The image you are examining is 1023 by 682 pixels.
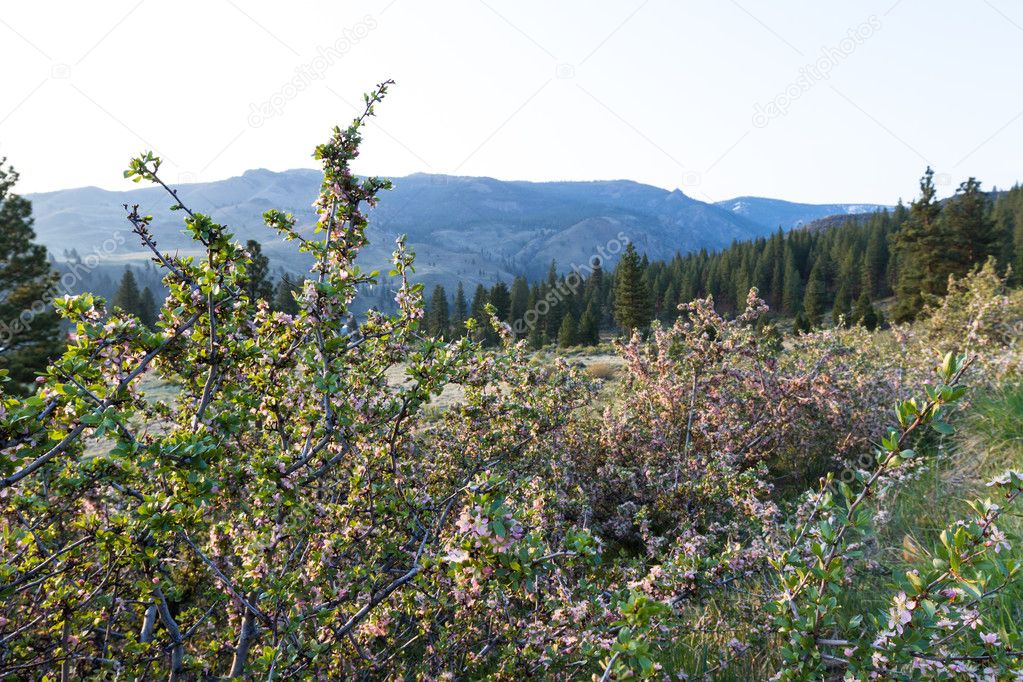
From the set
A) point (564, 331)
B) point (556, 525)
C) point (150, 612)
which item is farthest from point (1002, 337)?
point (564, 331)

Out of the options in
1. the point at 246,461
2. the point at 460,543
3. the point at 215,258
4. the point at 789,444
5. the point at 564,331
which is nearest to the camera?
the point at 460,543

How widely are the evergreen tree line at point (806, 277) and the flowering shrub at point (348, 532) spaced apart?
3806 cm

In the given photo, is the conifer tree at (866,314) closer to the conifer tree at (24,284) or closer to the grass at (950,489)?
the grass at (950,489)

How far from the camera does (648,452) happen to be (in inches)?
352

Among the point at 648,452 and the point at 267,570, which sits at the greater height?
the point at 267,570

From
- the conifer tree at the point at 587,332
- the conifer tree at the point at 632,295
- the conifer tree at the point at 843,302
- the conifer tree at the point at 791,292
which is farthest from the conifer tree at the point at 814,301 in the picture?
the conifer tree at the point at 587,332

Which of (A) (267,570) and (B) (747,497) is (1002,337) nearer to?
(B) (747,497)

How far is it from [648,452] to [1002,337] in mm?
10166

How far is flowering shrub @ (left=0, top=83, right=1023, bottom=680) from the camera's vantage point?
7.64 ft

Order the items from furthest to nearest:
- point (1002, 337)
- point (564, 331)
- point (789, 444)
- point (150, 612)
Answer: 1. point (564, 331)
2. point (1002, 337)
3. point (789, 444)
4. point (150, 612)

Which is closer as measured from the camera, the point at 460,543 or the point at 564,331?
the point at 460,543

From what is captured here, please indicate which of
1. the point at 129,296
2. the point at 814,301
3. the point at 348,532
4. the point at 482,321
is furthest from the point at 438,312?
the point at 348,532

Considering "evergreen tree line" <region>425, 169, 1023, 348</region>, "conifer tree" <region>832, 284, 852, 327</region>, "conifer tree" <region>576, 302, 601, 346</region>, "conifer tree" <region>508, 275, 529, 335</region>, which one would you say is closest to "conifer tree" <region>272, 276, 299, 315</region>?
"evergreen tree line" <region>425, 169, 1023, 348</region>

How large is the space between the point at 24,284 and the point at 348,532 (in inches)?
1202
